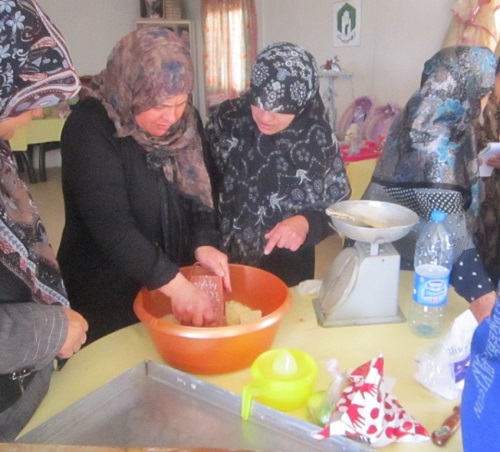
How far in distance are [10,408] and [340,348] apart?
679 millimetres

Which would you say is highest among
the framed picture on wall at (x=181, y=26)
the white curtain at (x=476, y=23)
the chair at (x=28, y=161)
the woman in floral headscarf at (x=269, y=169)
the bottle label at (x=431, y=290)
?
the framed picture on wall at (x=181, y=26)

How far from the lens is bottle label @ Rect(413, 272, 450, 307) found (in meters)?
1.22

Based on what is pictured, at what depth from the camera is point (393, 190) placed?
162cm

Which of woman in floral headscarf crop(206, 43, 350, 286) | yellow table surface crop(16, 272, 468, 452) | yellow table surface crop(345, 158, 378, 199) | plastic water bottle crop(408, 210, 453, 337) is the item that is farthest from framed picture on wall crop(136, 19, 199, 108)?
yellow table surface crop(16, 272, 468, 452)

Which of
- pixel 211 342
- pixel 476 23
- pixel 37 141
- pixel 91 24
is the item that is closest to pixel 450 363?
pixel 211 342

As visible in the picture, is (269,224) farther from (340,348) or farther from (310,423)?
(310,423)

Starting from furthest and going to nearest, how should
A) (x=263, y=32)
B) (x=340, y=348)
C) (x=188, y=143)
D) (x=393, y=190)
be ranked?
(x=263, y=32), (x=393, y=190), (x=188, y=143), (x=340, y=348)

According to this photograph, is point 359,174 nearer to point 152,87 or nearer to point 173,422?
point 152,87

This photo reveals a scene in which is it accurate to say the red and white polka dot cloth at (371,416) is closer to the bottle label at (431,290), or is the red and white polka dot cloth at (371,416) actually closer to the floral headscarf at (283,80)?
the bottle label at (431,290)

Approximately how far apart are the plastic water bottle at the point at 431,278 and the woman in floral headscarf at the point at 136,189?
1.50 ft

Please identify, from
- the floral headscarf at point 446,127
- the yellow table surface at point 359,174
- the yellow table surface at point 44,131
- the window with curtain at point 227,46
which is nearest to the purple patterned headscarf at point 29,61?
the floral headscarf at point 446,127

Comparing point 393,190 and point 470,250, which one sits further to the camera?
point 393,190

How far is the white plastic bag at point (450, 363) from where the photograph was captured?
1.06m

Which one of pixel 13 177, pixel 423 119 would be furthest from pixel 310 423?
pixel 423 119
